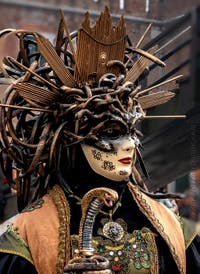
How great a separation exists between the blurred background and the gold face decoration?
16.6 inches

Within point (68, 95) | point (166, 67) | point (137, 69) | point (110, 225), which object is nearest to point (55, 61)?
point (68, 95)

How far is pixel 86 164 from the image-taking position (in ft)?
7.83

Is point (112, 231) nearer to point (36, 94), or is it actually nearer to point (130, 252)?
point (130, 252)

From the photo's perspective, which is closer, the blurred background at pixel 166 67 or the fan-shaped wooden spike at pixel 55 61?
A: the fan-shaped wooden spike at pixel 55 61

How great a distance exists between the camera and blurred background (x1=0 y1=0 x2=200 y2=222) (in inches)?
116

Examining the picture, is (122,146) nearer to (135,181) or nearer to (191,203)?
(135,181)

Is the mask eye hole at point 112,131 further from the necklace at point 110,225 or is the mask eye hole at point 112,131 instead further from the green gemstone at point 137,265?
the green gemstone at point 137,265

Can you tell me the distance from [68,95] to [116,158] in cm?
24

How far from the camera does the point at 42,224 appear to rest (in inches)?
92.2

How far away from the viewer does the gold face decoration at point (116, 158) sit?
230 cm

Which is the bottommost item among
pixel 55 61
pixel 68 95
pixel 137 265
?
pixel 137 265

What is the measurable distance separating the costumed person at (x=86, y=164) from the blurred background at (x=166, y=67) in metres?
0.24

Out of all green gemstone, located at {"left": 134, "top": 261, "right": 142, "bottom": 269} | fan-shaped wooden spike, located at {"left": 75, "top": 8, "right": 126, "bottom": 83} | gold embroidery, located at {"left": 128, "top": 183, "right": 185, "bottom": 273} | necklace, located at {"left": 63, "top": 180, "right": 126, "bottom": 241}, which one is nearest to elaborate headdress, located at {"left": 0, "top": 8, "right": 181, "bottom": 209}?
fan-shaped wooden spike, located at {"left": 75, "top": 8, "right": 126, "bottom": 83}

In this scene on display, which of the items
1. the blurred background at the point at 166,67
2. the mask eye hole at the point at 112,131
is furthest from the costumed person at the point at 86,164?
the blurred background at the point at 166,67
